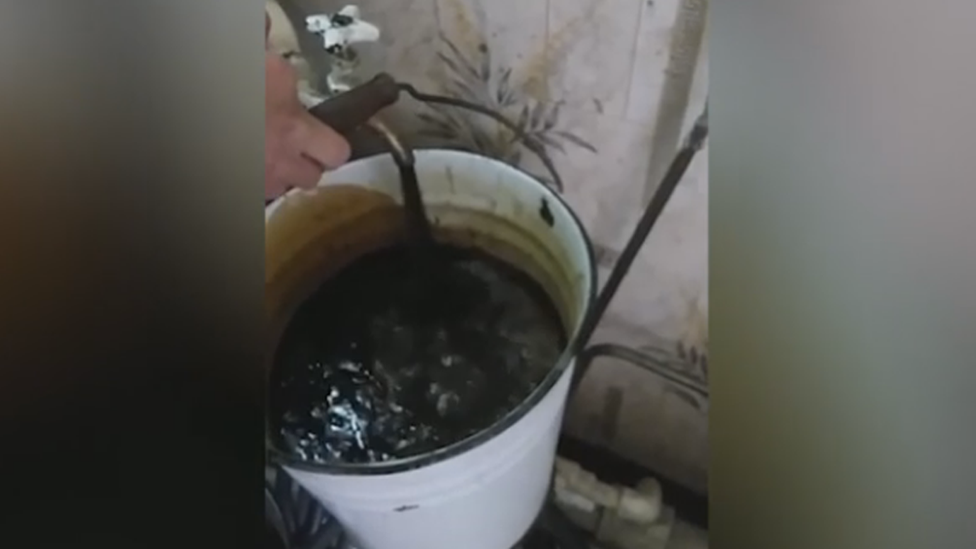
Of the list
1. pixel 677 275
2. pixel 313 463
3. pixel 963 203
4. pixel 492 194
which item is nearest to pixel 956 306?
pixel 963 203

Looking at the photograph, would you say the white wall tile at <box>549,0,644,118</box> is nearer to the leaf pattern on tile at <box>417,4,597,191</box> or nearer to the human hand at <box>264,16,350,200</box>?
the leaf pattern on tile at <box>417,4,597,191</box>

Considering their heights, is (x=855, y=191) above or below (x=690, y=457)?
above

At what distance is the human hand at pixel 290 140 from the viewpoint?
2.25 feet

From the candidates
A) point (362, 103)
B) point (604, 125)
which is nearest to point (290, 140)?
point (362, 103)

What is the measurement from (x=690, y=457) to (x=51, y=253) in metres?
0.43

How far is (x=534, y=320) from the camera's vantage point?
2.23 ft

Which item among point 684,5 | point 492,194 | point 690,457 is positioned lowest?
Answer: point 690,457

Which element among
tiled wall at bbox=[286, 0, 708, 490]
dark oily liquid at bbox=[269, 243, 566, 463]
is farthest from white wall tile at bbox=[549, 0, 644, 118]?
dark oily liquid at bbox=[269, 243, 566, 463]

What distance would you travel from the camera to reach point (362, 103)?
68cm

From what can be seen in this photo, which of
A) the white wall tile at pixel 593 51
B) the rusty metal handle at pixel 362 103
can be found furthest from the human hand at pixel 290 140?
the white wall tile at pixel 593 51

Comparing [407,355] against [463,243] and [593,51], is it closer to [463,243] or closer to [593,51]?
[463,243]

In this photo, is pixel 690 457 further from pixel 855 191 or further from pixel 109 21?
pixel 109 21

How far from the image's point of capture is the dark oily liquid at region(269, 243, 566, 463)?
67 cm

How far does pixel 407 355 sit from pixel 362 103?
15 centimetres
